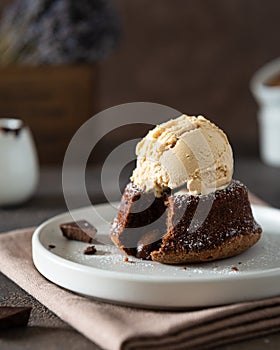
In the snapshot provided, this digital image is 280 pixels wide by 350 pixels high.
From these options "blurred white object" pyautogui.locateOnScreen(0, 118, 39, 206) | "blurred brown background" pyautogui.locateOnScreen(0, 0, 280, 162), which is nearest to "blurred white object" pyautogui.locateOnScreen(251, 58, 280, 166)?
"blurred brown background" pyautogui.locateOnScreen(0, 0, 280, 162)

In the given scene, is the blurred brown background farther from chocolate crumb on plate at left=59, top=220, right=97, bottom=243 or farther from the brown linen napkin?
the brown linen napkin

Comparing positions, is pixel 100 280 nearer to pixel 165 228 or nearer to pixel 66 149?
pixel 165 228

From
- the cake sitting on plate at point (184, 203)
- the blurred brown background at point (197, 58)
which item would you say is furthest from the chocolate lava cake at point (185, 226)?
the blurred brown background at point (197, 58)

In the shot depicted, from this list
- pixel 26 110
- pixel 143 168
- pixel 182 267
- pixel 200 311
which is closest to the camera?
pixel 200 311

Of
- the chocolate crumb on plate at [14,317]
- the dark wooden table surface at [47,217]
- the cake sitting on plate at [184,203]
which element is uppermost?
the cake sitting on plate at [184,203]

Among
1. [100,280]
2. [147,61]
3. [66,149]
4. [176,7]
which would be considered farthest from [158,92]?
[100,280]

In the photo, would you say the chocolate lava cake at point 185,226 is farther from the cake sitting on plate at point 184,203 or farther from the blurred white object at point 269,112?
the blurred white object at point 269,112
